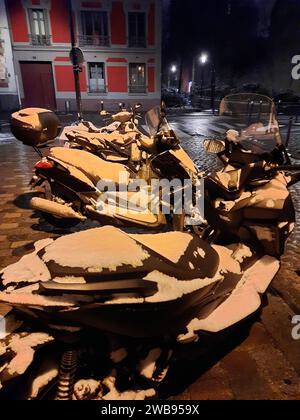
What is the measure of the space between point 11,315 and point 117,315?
2.00 ft

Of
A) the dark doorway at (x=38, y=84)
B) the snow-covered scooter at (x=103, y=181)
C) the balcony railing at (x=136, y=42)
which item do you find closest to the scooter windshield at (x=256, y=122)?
the snow-covered scooter at (x=103, y=181)

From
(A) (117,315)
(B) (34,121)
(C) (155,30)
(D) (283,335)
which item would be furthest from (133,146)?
(C) (155,30)

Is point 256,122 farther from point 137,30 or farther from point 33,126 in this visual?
point 137,30

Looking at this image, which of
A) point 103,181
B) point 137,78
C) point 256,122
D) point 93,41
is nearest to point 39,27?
point 93,41

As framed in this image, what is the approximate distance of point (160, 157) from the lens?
3770 mm

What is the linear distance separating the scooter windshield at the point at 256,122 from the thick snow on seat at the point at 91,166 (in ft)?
6.46

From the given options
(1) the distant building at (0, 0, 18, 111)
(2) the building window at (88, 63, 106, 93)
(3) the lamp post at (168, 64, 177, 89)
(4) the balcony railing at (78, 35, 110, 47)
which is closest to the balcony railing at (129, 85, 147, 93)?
(2) the building window at (88, 63, 106, 93)

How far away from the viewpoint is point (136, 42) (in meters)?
26.3

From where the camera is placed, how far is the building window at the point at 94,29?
25.5 metres

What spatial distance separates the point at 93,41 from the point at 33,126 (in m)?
24.9

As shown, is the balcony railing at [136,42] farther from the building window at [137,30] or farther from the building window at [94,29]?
the building window at [94,29]

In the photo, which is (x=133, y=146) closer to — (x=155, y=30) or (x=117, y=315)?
(x=117, y=315)

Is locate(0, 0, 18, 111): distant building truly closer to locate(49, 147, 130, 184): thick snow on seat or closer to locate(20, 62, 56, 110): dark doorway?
locate(20, 62, 56, 110): dark doorway

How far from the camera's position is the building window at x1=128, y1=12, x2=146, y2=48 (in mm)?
25703
